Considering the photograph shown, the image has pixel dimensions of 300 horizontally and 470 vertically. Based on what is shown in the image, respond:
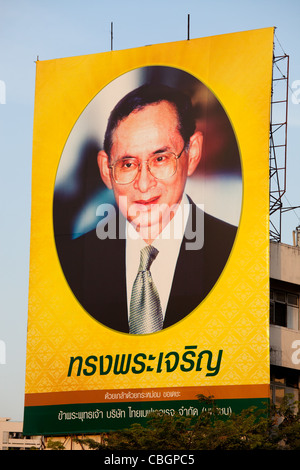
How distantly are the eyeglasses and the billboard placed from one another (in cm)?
5

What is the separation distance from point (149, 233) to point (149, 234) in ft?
0.11

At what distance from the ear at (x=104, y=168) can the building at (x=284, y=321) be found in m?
5.83

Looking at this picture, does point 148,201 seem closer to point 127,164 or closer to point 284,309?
point 127,164

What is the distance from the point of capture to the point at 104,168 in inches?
1387

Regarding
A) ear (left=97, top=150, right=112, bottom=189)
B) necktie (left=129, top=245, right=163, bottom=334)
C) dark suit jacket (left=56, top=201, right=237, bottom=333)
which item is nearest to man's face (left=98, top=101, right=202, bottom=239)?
ear (left=97, top=150, right=112, bottom=189)

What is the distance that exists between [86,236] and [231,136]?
594 cm

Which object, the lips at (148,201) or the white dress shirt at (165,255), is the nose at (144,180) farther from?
the white dress shirt at (165,255)

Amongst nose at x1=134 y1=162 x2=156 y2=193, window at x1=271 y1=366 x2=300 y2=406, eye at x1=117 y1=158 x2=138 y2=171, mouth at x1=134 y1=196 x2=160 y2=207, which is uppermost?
eye at x1=117 y1=158 x2=138 y2=171

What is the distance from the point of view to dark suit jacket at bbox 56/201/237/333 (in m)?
32.7

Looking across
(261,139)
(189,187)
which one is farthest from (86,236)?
(261,139)

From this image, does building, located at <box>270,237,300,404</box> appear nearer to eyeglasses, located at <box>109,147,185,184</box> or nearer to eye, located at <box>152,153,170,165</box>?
eyeglasses, located at <box>109,147,185,184</box>

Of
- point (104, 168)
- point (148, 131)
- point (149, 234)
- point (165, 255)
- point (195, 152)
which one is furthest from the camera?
point (104, 168)

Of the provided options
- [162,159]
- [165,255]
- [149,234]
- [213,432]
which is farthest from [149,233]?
[213,432]

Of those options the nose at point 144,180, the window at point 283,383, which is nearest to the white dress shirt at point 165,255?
the nose at point 144,180
